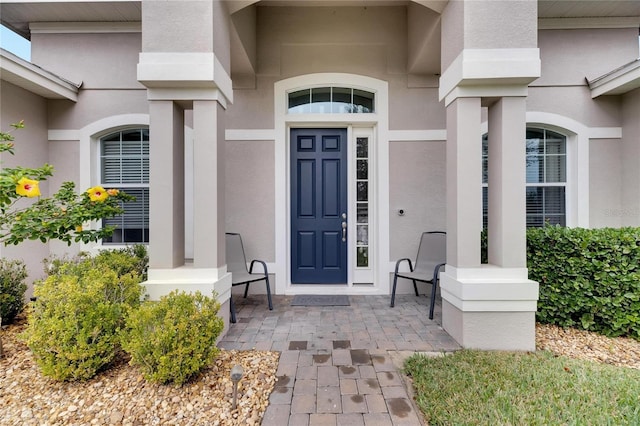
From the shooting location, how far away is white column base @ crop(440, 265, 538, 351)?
2.62 m

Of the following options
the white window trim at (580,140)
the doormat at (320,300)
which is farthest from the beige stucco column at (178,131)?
the white window trim at (580,140)

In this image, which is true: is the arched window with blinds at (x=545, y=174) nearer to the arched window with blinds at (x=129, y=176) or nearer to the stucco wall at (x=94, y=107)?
the arched window with blinds at (x=129, y=176)

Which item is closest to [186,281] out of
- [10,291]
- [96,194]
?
[96,194]

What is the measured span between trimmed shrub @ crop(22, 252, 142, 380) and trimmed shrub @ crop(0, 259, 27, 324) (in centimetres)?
132

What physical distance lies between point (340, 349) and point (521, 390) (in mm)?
1282

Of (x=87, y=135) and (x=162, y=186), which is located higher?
(x=87, y=135)

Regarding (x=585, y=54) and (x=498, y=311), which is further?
(x=585, y=54)

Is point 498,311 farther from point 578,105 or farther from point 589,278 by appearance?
point 578,105

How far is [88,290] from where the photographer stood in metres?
2.23

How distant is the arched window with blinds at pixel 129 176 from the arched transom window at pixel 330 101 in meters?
2.17

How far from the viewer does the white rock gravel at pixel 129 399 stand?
5.96ft

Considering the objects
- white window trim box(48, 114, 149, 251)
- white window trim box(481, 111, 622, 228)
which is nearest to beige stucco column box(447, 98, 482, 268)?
white window trim box(481, 111, 622, 228)

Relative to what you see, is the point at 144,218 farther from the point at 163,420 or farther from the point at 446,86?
the point at 446,86

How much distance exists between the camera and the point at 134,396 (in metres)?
1.99
